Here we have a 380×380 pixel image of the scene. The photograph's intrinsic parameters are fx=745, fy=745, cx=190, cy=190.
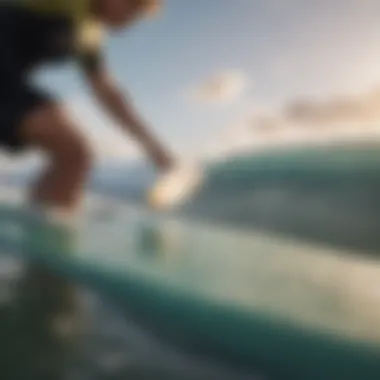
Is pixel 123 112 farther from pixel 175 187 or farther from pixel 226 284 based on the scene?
pixel 226 284

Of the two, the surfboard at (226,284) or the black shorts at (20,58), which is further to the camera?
the black shorts at (20,58)

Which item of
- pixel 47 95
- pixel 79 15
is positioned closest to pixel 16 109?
pixel 47 95

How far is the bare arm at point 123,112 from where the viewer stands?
100cm

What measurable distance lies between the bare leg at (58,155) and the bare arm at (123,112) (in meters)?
0.06

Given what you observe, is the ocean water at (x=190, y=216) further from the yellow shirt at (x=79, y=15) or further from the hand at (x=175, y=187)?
the yellow shirt at (x=79, y=15)

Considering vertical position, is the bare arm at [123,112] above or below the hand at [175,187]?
above

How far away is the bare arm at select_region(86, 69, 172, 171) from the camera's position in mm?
1002

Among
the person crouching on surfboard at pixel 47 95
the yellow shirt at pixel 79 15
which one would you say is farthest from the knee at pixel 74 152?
the yellow shirt at pixel 79 15

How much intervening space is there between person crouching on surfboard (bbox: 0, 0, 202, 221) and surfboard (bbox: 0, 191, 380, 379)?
0.05m

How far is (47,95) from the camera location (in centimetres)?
100

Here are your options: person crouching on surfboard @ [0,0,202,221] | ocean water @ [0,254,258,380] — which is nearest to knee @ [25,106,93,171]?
person crouching on surfboard @ [0,0,202,221]

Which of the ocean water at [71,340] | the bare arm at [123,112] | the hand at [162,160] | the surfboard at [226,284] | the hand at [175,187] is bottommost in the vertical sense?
→ the ocean water at [71,340]

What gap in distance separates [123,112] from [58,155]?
0.11 meters

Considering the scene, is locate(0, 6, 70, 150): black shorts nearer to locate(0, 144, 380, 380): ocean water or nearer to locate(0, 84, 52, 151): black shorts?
locate(0, 84, 52, 151): black shorts
